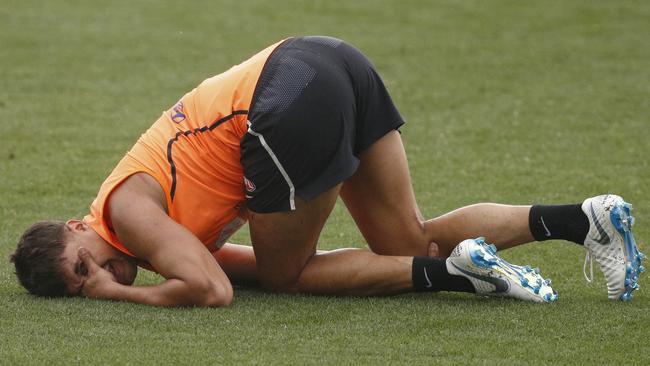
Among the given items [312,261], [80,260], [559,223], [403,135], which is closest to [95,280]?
[80,260]

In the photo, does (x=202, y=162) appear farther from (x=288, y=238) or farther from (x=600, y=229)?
(x=600, y=229)

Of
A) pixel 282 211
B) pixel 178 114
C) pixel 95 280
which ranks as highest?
pixel 178 114

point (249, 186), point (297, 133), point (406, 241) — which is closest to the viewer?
point (297, 133)

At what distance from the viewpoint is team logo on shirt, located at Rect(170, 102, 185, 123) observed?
17.6ft

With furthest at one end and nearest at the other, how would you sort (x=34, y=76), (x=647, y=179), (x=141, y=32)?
(x=141, y=32)
(x=34, y=76)
(x=647, y=179)

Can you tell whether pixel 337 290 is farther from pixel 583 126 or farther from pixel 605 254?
pixel 583 126

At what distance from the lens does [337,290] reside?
213 inches

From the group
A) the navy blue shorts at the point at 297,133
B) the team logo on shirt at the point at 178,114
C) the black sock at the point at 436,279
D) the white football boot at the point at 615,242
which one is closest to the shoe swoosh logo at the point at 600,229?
the white football boot at the point at 615,242

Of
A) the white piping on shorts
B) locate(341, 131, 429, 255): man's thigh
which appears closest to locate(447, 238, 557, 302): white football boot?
locate(341, 131, 429, 255): man's thigh

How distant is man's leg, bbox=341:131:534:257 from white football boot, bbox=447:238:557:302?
28 cm

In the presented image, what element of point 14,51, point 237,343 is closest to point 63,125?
point 14,51

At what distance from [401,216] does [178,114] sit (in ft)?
3.72

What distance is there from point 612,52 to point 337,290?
28.6ft

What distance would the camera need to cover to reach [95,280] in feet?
17.2
